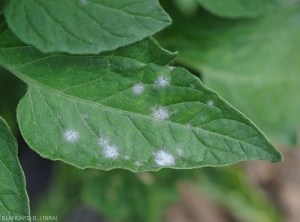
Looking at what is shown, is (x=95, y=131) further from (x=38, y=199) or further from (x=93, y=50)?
(x=38, y=199)

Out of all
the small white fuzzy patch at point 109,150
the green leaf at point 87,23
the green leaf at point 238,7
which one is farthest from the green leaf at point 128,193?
the green leaf at point 87,23

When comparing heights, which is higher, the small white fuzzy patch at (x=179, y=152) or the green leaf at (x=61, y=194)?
the small white fuzzy patch at (x=179, y=152)

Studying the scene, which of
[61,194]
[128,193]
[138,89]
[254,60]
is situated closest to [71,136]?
[138,89]

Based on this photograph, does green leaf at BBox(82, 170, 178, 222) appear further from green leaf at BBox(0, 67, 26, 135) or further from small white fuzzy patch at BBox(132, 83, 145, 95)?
small white fuzzy patch at BBox(132, 83, 145, 95)

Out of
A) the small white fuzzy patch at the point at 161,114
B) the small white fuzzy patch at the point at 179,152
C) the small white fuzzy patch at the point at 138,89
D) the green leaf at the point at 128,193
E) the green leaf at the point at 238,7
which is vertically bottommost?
the green leaf at the point at 128,193

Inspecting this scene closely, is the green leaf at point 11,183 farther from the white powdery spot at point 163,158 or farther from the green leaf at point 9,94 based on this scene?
the green leaf at point 9,94

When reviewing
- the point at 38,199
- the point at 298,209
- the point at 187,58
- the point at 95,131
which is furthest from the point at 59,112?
the point at 298,209

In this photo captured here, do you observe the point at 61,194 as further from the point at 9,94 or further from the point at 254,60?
the point at 254,60
